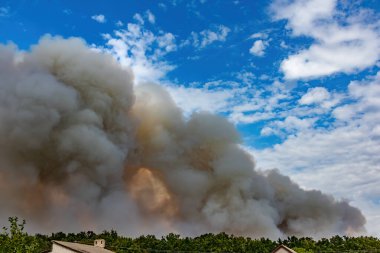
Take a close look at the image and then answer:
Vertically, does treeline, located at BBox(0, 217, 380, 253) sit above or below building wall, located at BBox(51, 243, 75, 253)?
above

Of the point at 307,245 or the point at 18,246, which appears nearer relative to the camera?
the point at 18,246

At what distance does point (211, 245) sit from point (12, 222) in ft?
239

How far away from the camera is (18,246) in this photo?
91.9 ft

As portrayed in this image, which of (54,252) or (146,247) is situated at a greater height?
(146,247)

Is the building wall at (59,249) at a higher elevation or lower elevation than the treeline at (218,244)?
lower

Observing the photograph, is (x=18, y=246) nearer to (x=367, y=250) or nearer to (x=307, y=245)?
(x=307, y=245)

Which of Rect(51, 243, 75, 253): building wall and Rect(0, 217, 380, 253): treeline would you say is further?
Rect(0, 217, 380, 253): treeline

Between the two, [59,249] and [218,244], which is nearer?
[59,249]

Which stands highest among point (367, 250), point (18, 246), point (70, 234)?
point (70, 234)

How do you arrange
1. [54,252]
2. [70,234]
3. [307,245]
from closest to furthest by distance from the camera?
[54,252], [307,245], [70,234]

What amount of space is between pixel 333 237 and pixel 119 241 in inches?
2169

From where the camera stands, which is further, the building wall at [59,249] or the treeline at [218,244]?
the treeline at [218,244]

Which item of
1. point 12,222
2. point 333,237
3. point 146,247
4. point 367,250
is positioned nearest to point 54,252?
point 12,222

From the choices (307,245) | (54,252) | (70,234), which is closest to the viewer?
(54,252)
